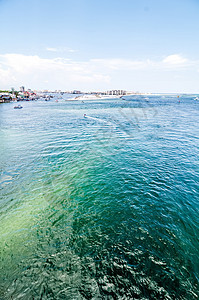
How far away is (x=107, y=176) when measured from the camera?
16766 mm

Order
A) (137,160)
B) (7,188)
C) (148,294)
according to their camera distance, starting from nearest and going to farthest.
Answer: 1. (148,294)
2. (7,188)
3. (137,160)

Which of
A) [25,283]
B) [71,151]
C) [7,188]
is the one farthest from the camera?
[71,151]

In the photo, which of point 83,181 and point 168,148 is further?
point 168,148

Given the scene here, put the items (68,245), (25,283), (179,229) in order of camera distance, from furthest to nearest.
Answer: (179,229) < (68,245) < (25,283)

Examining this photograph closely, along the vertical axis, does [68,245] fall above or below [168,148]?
below

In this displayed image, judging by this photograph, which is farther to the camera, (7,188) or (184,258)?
(7,188)

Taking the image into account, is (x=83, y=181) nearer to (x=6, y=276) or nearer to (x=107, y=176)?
(x=107, y=176)

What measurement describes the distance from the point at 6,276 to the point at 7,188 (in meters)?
9.13

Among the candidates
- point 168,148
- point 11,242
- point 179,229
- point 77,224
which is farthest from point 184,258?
point 168,148

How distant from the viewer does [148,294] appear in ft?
22.7

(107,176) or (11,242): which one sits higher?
(107,176)

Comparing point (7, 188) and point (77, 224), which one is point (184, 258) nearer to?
point (77, 224)

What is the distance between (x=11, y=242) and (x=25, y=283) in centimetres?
310

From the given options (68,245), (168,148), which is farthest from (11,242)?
(168,148)
